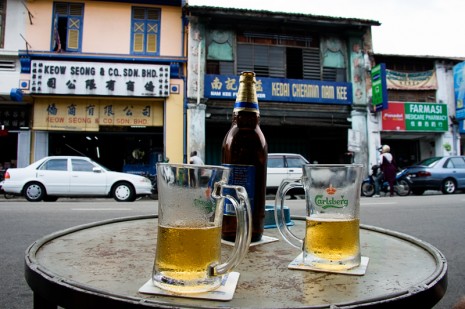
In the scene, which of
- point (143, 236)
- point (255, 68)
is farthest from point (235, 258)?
point (255, 68)

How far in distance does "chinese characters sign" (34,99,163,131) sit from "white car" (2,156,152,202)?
9.52 feet

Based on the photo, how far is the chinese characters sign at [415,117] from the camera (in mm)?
13133

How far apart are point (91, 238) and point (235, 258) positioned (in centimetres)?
75

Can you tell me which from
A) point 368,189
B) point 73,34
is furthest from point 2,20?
point 368,189

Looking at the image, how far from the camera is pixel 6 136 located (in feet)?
39.3

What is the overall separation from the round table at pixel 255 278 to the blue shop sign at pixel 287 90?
10947mm

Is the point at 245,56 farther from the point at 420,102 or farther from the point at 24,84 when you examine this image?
the point at 24,84

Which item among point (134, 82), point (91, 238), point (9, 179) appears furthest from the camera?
point (134, 82)

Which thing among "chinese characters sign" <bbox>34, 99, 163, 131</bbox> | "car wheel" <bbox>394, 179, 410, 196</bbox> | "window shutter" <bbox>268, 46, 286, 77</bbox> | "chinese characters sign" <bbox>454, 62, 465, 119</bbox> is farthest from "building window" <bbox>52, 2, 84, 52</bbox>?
"chinese characters sign" <bbox>454, 62, 465, 119</bbox>

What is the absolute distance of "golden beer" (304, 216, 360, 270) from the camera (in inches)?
36.7

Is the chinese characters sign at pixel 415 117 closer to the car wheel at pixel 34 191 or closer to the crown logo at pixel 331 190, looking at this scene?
the car wheel at pixel 34 191

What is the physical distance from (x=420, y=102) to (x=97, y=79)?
36.9 feet

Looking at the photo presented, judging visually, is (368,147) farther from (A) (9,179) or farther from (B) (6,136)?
(B) (6,136)

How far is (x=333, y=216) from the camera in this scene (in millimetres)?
949
